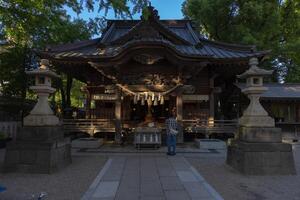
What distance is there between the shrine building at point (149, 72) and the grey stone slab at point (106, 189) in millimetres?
8789

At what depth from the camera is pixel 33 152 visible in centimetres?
892

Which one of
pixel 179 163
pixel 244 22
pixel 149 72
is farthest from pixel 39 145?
pixel 244 22

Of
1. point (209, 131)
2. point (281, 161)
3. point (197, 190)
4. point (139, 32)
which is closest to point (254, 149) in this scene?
point (281, 161)

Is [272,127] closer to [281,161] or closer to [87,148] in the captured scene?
[281,161]

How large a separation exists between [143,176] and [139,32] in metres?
10.8

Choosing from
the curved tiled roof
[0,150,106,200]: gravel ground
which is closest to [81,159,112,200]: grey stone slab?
[0,150,106,200]: gravel ground

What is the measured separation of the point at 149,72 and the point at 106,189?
1096 cm

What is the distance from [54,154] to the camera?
29.8 ft

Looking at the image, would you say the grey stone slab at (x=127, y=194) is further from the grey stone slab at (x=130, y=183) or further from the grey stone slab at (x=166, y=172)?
the grey stone slab at (x=166, y=172)

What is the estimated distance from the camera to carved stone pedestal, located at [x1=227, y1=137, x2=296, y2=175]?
8.90 m

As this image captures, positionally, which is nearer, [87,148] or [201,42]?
[87,148]

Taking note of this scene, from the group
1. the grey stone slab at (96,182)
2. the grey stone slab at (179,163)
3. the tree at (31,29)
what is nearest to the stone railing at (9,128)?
the tree at (31,29)

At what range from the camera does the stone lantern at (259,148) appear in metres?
8.91

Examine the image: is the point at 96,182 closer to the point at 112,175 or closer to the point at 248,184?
the point at 112,175
